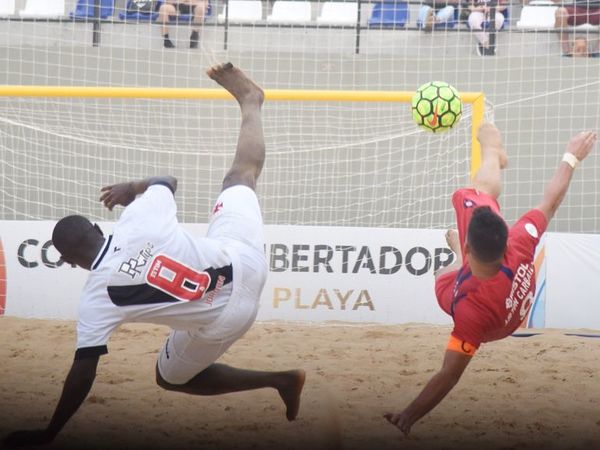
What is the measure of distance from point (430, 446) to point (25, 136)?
823cm

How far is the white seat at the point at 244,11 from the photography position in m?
12.9

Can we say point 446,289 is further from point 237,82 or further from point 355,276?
point 355,276

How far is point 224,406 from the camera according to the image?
6508 mm

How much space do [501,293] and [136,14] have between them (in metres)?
8.77

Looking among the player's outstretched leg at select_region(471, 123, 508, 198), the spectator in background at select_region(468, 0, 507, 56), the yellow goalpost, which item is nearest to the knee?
the player's outstretched leg at select_region(471, 123, 508, 198)

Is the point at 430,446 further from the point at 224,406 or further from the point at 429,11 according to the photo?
the point at 429,11

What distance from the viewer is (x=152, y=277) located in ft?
15.0

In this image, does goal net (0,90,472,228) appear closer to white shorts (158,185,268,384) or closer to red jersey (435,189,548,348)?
red jersey (435,189,548,348)

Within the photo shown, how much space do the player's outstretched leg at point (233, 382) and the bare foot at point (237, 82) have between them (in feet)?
5.29

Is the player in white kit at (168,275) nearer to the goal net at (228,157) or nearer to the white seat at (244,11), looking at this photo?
the goal net at (228,157)

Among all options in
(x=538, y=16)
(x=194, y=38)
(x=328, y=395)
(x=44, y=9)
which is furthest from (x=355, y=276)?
(x=44, y=9)

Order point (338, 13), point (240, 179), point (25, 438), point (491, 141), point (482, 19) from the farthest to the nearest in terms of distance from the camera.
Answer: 1. point (338, 13)
2. point (482, 19)
3. point (491, 141)
4. point (240, 179)
5. point (25, 438)

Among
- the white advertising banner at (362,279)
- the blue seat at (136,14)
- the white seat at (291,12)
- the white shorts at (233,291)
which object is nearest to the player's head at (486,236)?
the white shorts at (233,291)

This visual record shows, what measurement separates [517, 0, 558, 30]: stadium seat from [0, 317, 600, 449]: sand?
495cm
